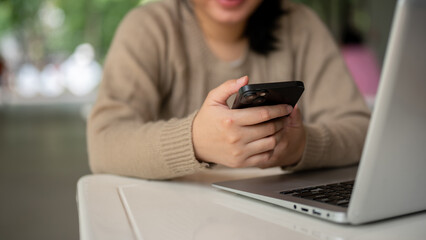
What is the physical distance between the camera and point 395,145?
0.35m

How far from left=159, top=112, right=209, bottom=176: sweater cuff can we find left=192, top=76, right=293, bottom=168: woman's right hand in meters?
0.01

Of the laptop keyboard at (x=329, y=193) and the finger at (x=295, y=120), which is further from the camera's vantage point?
the finger at (x=295, y=120)

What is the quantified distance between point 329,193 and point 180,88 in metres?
0.52

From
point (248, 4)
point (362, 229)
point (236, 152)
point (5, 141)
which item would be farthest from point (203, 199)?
point (5, 141)

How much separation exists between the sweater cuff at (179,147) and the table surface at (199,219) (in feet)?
0.10

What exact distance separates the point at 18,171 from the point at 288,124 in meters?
2.20

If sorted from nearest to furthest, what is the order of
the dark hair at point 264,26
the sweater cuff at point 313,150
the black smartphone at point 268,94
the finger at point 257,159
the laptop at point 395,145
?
1. the laptop at point 395,145
2. the black smartphone at point 268,94
3. the finger at point 257,159
4. the sweater cuff at point 313,150
5. the dark hair at point 264,26

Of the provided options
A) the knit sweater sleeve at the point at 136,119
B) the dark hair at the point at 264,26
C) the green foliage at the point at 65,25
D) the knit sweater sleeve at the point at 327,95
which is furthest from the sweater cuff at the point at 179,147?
the green foliage at the point at 65,25

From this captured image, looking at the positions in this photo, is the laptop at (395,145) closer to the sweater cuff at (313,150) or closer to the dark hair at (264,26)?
the sweater cuff at (313,150)

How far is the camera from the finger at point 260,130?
0.51 meters

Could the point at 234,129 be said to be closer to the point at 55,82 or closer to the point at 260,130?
the point at 260,130

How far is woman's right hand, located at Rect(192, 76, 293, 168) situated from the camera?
0.48m

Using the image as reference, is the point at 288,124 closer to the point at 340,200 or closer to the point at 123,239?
the point at 340,200

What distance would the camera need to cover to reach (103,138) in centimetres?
70
